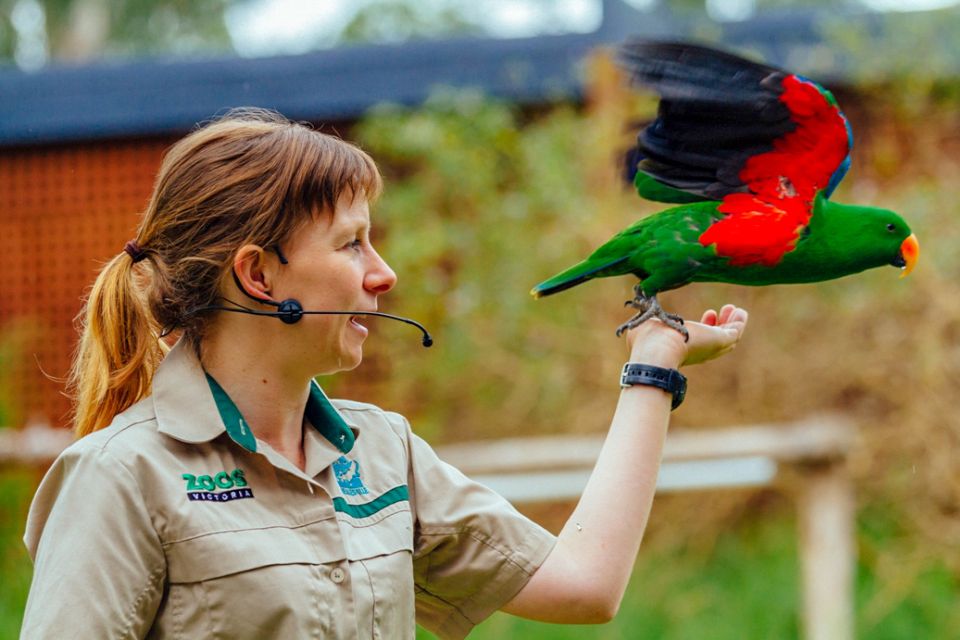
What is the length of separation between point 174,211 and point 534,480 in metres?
3.03

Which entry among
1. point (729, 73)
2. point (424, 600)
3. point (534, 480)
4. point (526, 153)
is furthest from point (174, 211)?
point (526, 153)

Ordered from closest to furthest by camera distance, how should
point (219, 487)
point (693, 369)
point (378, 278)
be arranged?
point (219, 487)
point (378, 278)
point (693, 369)

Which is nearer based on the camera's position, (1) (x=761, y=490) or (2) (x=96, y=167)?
(1) (x=761, y=490)

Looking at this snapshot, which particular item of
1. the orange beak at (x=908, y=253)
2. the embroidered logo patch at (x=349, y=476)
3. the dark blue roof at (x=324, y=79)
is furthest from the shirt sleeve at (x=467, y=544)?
the dark blue roof at (x=324, y=79)

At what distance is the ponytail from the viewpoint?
149 centimetres

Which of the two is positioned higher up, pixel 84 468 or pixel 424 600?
pixel 84 468

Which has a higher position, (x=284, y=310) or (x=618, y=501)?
(x=284, y=310)

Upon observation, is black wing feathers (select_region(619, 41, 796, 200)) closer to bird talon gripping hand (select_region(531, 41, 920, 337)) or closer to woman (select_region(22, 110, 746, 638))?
bird talon gripping hand (select_region(531, 41, 920, 337))

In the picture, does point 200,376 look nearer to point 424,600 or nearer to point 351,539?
point 351,539

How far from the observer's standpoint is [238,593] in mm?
1307

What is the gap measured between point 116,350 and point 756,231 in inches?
33.3

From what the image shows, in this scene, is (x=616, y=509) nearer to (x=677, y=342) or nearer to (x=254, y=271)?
(x=677, y=342)

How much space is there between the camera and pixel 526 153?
5156 millimetres

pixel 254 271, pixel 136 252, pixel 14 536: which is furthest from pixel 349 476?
pixel 14 536
